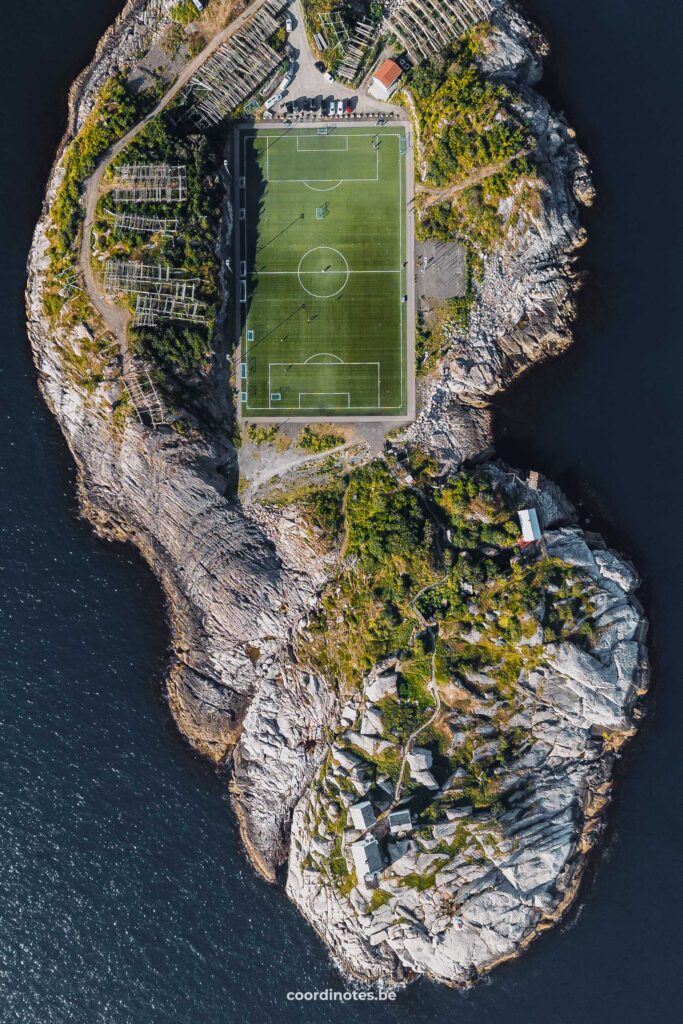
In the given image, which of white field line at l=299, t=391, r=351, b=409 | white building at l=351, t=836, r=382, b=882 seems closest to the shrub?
white field line at l=299, t=391, r=351, b=409

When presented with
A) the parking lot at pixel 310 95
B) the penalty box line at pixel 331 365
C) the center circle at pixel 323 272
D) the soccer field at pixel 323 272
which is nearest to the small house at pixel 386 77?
the parking lot at pixel 310 95

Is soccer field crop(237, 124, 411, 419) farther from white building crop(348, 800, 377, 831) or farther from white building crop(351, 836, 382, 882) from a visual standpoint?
white building crop(351, 836, 382, 882)

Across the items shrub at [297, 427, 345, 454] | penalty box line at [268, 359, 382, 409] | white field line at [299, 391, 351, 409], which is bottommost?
shrub at [297, 427, 345, 454]

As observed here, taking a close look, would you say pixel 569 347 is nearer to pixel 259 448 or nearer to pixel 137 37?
pixel 259 448

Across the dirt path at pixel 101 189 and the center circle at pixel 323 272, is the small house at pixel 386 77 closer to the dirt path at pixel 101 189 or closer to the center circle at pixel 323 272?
the dirt path at pixel 101 189

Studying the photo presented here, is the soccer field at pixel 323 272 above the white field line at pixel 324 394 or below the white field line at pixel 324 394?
above

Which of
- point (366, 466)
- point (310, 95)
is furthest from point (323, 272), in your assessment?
point (366, 466)
